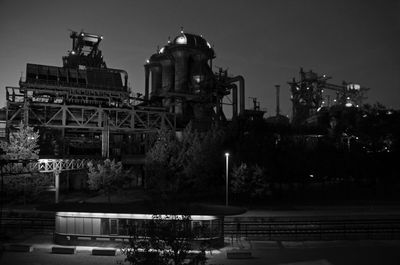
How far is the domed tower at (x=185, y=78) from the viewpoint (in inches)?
2635

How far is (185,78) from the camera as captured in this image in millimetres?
72875

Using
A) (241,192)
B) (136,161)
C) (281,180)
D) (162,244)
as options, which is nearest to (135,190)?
(136,161)

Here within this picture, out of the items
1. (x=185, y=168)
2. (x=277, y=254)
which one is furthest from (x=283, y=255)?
(x=185, y=168)

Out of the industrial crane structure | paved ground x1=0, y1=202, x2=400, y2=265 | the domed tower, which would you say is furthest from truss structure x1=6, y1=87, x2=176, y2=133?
the industrial crane structure

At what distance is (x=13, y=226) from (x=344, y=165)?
132 ft

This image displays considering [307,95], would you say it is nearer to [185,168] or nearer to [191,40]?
[191,40]

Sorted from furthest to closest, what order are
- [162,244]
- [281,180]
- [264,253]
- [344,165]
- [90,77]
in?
1. [90,77]
2. [344,165]
3. [281,180]
4. [264,253]
5. [162,244]

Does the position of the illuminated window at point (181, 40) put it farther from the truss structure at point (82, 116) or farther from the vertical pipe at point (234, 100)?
the truss structure at point (82, 116)

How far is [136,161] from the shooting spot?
5416cm

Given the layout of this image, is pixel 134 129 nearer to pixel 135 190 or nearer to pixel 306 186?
pixel 135 190

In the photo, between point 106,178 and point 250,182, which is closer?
point 250,182

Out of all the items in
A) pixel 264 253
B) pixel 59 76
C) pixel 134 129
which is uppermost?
pixel 59 76

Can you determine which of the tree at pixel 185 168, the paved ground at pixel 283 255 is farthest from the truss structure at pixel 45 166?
the paved ground at pixel 283 255

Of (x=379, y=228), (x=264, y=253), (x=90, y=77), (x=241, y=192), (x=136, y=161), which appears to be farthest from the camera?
(x=90, y=77)
